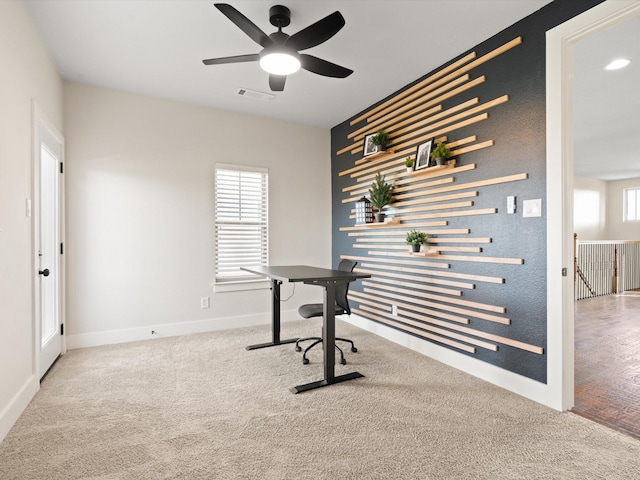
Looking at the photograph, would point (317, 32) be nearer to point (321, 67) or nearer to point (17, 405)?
point (321, 67)

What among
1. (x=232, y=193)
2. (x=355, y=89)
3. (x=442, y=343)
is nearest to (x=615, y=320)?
(x=442, y=343)

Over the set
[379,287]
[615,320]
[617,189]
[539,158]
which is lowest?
[615,320]

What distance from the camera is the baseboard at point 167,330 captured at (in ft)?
12.6

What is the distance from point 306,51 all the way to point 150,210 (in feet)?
8.24

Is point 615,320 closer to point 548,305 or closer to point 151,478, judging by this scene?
point 548,305

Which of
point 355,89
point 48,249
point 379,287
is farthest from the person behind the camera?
point 379,287

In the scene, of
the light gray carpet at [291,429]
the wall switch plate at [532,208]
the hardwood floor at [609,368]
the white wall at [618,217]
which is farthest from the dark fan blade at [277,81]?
the white wall at [618,217]

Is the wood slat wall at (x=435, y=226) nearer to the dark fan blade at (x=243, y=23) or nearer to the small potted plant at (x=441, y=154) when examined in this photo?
the small potted plant at (x=441, y=154)

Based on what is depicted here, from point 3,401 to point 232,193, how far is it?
3120 mm

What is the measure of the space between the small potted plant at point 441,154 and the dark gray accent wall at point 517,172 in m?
0.19

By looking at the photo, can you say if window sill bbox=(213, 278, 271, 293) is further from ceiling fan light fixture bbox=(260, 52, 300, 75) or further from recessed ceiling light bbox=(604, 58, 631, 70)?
recessed ceiling light bbox=(604, 58, 631, 70)

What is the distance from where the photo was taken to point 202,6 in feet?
8.37

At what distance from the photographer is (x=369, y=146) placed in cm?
428

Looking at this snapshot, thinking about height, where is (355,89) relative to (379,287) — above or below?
above
